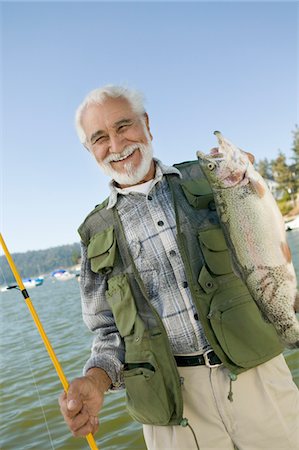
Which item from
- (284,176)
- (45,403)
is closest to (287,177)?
(284,176)

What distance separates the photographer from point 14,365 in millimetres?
13508

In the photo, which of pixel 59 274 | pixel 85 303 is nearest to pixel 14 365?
pixel 85 303

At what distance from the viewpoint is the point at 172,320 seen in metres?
2.97

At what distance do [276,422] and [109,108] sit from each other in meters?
2.25

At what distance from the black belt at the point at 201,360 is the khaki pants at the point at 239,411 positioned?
3 cm

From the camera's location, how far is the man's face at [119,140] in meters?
3.20

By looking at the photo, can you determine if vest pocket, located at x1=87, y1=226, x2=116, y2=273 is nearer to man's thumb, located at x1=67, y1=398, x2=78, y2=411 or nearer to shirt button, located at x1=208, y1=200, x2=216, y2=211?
shirt button, located at x1=208, y1=200, x2=216, y2=211

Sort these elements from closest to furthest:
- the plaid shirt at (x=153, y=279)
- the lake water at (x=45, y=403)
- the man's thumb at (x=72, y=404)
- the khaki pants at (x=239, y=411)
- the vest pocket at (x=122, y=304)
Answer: the man's thumb at (x=72, y=404)
the khaki pants at (x=239, y=411)
the plaid shirt at (x=153, y=279)
the vest pocket at (x=122, y=304)
the lake water at (x=45, y=403)

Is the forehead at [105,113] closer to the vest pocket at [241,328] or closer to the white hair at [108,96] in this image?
the white hair at [108,96]

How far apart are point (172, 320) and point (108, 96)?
155 cm

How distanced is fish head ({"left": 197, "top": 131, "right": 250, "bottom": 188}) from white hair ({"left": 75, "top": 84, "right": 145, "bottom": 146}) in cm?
71

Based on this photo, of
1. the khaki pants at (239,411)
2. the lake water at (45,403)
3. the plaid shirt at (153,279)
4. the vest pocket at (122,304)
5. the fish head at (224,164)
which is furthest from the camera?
the lake water at (45,403)

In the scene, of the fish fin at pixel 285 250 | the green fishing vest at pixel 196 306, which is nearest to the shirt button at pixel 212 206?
the green fishing vest at pixel 196 306

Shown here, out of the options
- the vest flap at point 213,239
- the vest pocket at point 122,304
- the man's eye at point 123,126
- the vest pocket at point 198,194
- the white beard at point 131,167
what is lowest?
the vest pocket at point 122,304
